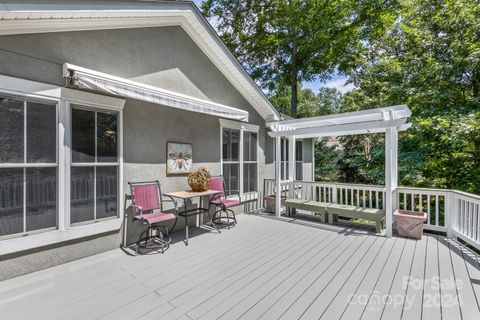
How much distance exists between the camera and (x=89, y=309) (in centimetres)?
252

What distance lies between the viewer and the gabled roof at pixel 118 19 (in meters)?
2.95

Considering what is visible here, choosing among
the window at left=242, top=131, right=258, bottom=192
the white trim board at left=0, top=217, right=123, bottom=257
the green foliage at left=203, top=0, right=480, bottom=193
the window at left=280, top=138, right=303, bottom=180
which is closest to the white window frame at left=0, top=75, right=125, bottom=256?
the white trim board at left=0, top=217, right=123, bottom=257

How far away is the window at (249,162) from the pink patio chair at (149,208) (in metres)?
3.12

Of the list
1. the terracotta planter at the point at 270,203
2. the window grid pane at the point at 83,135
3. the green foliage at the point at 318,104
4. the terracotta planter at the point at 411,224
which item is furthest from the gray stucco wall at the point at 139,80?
the green foliage at the point at 318,104

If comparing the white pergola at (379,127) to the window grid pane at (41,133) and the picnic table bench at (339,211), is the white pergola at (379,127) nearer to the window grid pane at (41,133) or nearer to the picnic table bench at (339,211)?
the picnic table bench at (339,211)

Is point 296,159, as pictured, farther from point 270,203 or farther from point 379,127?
point 379,127

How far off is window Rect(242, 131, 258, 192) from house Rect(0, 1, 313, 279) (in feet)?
5.53

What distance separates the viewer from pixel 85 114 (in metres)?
3.85

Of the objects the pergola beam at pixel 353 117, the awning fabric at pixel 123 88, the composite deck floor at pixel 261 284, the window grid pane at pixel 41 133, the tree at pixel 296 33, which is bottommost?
the composite deck floor at pixel 261 284

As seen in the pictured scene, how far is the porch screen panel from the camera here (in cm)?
666

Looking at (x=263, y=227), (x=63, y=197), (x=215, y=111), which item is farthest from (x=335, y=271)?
(x=63, y=197)

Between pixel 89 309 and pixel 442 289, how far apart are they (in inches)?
165

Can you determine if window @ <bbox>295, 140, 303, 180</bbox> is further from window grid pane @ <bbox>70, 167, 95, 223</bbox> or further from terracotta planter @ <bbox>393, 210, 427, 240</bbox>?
window grid pane @ <bbox>70, 167, 95, 223</bbox>

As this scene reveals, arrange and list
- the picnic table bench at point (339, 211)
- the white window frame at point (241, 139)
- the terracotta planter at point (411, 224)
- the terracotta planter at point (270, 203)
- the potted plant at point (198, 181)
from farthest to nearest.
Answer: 1. the terracotta planter at point (270, 203)
2. the white window frame at point (241, 139)
3. the picnic table bench at point (339, 211)
4. the potted plant at point (198, 181)
5. the terracotta planter at point (411, 224)
